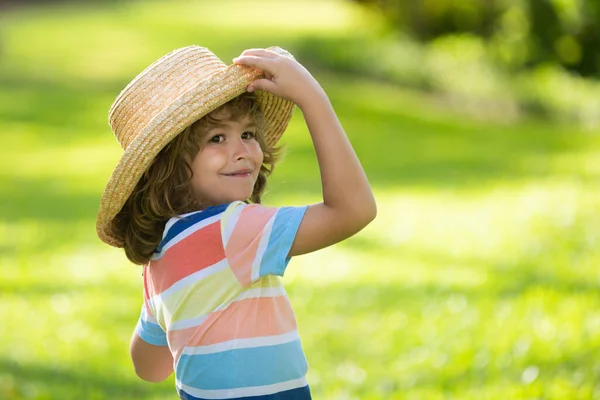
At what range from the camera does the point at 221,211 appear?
8.57ft

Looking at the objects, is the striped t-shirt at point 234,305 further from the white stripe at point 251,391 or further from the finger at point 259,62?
the finger at point 259,62

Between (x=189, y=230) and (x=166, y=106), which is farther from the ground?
(x=166, y=106)

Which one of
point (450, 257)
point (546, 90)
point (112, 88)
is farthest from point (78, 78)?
point (450, 257)

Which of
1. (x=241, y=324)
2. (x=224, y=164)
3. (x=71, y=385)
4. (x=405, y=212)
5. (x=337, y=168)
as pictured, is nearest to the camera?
(x=337, y=168)

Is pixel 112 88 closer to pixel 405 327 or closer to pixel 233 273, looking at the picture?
pixel 405 327

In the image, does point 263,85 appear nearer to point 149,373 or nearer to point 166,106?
point 166,106

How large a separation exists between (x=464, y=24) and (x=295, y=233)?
62.1 feet

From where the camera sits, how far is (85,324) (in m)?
6.13

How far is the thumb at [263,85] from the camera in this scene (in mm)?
2521

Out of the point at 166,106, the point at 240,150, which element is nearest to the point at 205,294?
the point at 240,150

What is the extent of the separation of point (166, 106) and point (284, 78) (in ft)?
1.16

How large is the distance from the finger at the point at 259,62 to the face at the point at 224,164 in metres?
0.22

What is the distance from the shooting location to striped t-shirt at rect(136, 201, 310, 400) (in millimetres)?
2516

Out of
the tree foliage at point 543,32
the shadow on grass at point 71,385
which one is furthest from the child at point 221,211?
the tree foliage at point 543,32
